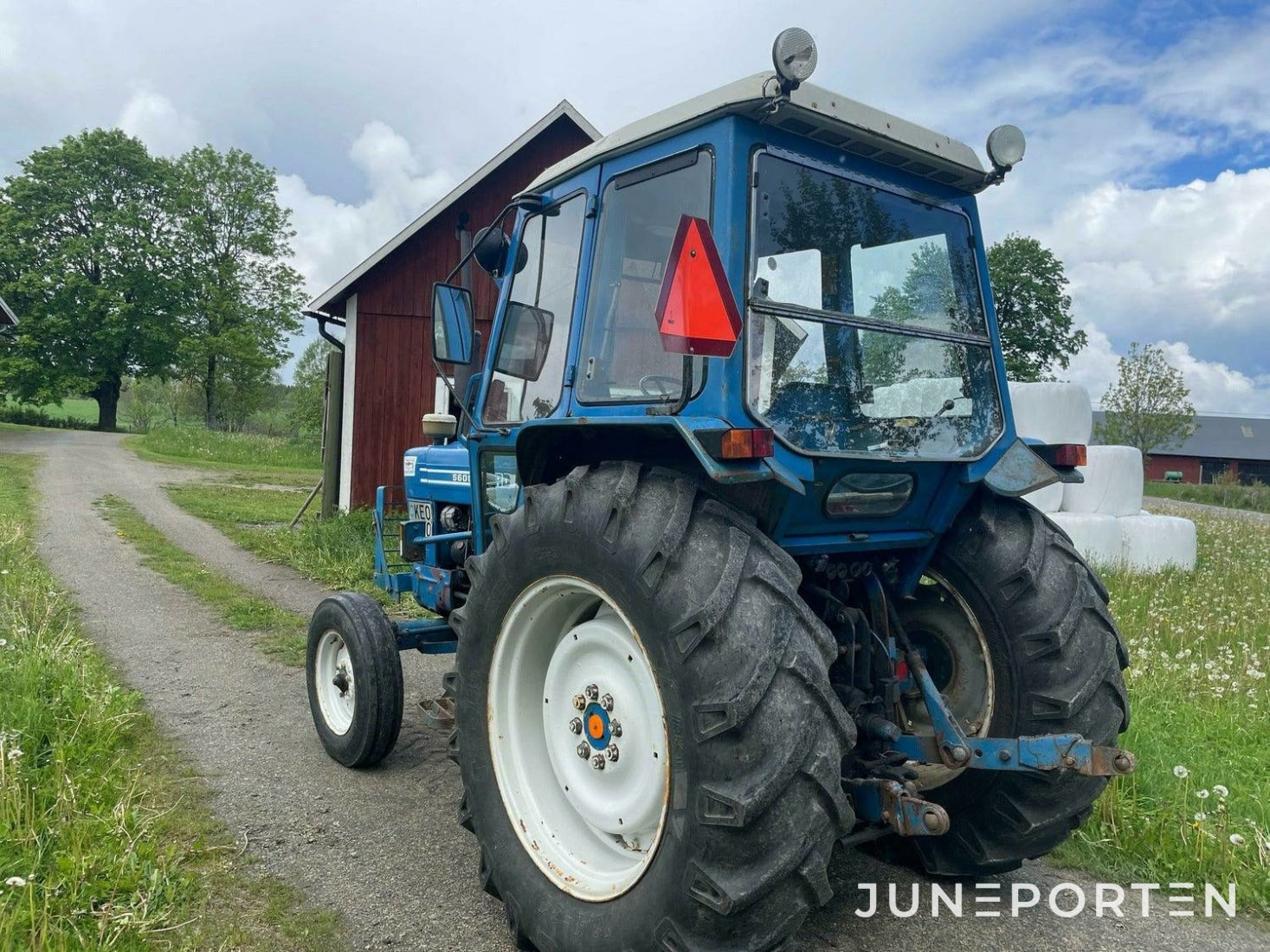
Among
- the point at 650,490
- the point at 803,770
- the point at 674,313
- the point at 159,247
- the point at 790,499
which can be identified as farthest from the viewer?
the point at 159,247

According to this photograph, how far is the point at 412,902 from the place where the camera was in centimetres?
291

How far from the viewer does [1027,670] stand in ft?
9.44

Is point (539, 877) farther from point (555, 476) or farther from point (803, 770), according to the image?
point (555, 476)

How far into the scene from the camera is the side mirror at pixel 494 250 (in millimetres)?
3551

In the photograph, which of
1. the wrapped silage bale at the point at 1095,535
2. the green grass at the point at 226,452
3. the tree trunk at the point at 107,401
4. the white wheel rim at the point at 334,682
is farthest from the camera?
the tree trunk at the point at 107,401

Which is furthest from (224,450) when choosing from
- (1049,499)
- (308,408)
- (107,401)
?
(1049,499)

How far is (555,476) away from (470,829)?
3.91 feet

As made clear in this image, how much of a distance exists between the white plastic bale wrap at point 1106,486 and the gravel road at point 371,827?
6.70 metres

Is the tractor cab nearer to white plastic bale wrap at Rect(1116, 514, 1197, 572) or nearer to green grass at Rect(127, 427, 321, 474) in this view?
white plastic bale wrap at Rect(1116, 514, 1197, 572)

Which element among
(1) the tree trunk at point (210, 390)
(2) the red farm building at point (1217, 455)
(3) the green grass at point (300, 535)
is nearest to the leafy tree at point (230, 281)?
(1) the tree trunk at point (210, 390)

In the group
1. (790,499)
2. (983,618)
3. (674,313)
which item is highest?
(674,313)

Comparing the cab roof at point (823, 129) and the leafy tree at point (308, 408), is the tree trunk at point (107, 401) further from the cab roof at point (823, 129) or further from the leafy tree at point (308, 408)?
the cab roof at point (823, 129)

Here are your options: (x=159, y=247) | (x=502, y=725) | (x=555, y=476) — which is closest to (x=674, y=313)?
(x=555, y=476)

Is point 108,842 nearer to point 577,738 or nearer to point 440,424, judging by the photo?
point 577,738
